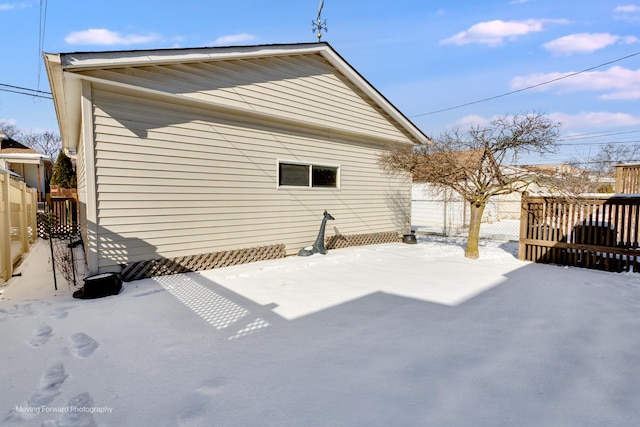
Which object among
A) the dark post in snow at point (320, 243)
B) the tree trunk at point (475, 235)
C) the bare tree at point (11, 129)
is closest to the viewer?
the tree trunk at point (475, 235)

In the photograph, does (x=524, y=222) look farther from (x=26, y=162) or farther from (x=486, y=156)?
(x=26, y=162)

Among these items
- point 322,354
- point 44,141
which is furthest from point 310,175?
point 44,141

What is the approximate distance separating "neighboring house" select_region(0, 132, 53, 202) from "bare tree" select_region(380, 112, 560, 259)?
22.8m

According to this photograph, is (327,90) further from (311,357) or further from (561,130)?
(311,357)

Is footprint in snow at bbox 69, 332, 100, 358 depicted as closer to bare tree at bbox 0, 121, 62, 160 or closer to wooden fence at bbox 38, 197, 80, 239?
wooden fence at bbox 38, 197, 80, 239

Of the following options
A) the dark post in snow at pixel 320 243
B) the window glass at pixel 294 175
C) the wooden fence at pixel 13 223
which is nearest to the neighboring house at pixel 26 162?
the wooden fence at pixel 13 223

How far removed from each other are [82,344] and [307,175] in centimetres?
Answer: 573

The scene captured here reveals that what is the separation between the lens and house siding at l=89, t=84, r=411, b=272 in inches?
200

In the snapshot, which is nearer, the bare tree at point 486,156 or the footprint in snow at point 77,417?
the footprint in snow at point 77,417

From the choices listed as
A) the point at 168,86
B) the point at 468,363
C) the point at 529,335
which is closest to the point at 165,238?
the point at 168,86

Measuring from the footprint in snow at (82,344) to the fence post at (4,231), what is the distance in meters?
3.28

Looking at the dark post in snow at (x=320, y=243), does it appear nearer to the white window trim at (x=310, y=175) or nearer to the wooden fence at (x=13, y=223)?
the white window trim at (x=310, y=175)

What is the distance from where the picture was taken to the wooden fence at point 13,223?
521 cm

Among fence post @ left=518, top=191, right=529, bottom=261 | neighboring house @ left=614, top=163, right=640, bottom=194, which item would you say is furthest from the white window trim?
neighboring house @ left=614, top=163, right=640, bottom=194
